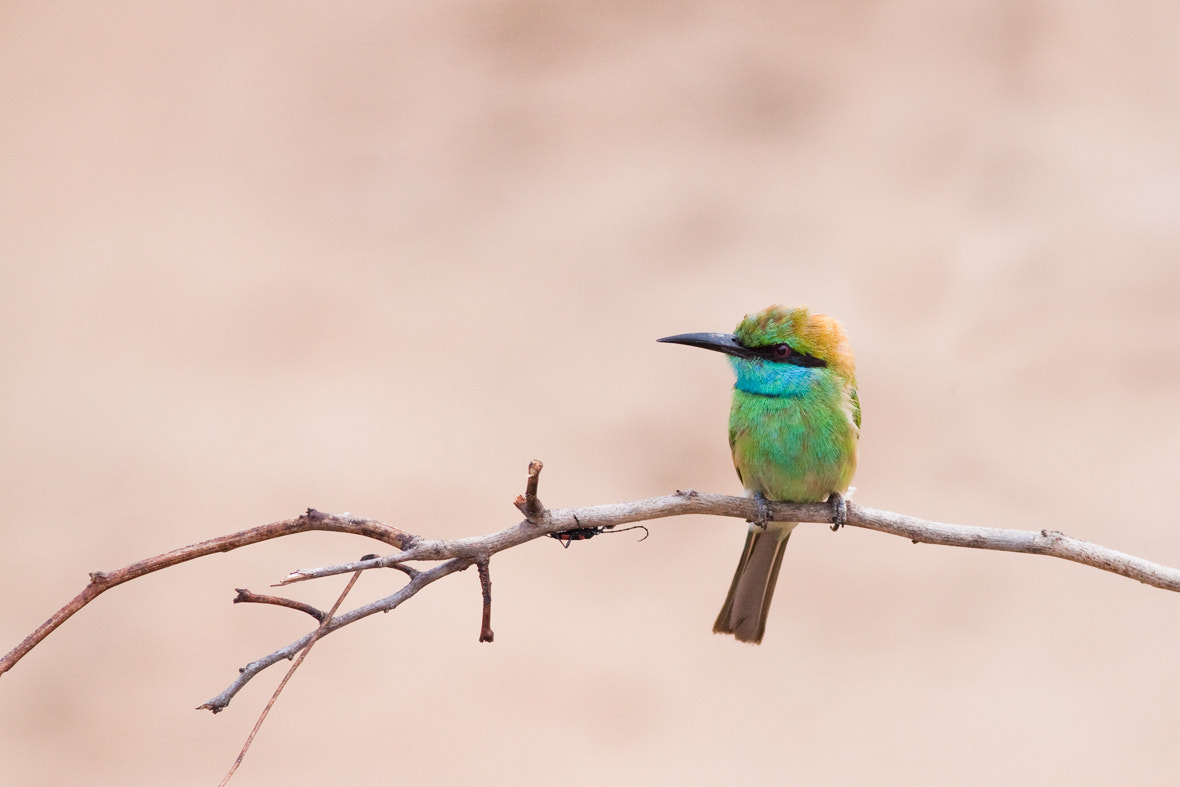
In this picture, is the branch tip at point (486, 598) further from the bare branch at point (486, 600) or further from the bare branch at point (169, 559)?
the bare branch at point (169, 559)

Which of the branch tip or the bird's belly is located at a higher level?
the bird's belly

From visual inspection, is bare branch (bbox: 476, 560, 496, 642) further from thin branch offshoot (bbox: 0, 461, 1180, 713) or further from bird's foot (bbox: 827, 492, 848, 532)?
bird's foot (bbox: 827, 492, 848, 532)

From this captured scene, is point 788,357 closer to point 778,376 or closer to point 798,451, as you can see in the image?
point 778,376

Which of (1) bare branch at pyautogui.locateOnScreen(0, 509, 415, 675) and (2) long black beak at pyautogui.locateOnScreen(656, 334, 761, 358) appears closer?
(1) bare branch at pyautogui.locateOnScreen(0, 509, 415, 675)

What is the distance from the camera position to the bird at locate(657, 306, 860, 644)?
1484mm

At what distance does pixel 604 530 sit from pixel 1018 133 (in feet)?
9.62

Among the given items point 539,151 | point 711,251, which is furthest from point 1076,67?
point 539,151

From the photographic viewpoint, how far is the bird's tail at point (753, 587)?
5.11 feet

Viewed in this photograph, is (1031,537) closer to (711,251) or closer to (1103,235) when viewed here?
(711,251)

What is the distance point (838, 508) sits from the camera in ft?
4.79

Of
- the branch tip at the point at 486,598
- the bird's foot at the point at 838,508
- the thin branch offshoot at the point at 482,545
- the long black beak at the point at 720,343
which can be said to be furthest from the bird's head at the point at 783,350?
the branch tip at the point at 486,598

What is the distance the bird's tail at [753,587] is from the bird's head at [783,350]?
0.21 meters

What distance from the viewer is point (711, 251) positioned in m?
3.44

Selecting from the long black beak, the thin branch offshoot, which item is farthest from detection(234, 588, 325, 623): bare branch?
the long black beak
